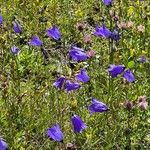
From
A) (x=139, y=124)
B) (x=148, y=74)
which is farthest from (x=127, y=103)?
(x=148, y=74)

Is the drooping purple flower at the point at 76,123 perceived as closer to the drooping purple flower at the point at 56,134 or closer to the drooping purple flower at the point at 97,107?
the drooping purple flower at the point at 56,134

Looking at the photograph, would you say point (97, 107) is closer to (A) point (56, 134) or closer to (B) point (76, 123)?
(B) point (76, 123)

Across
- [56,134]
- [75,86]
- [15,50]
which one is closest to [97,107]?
[75,86]

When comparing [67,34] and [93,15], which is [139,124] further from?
[93,15]

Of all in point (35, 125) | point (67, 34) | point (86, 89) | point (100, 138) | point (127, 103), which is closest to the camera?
point (127, 103)

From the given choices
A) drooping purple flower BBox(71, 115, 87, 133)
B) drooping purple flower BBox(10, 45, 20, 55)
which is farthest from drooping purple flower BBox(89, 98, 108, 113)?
drooping purple flower BBox(10, 45, 20, 55)

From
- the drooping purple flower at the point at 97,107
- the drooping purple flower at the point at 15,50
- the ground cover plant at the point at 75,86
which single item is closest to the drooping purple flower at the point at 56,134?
the ground cover plant at the point at 75,86

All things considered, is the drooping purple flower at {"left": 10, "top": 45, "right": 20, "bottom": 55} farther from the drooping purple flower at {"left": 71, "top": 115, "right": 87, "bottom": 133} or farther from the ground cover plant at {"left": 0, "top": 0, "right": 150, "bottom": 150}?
the drooping purple flower at {"left": 71, "top": 115, "right": 87, "bottom": 133}

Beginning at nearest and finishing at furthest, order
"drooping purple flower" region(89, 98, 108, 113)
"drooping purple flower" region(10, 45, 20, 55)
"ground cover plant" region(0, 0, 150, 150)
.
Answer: "drooping purple flower" region(89, 98, 108, 113), "ground cover plant" region(0, 0, 150, 150), "drooping purple flower" region(10, 45, 20, 55)

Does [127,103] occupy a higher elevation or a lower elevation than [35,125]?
higher
